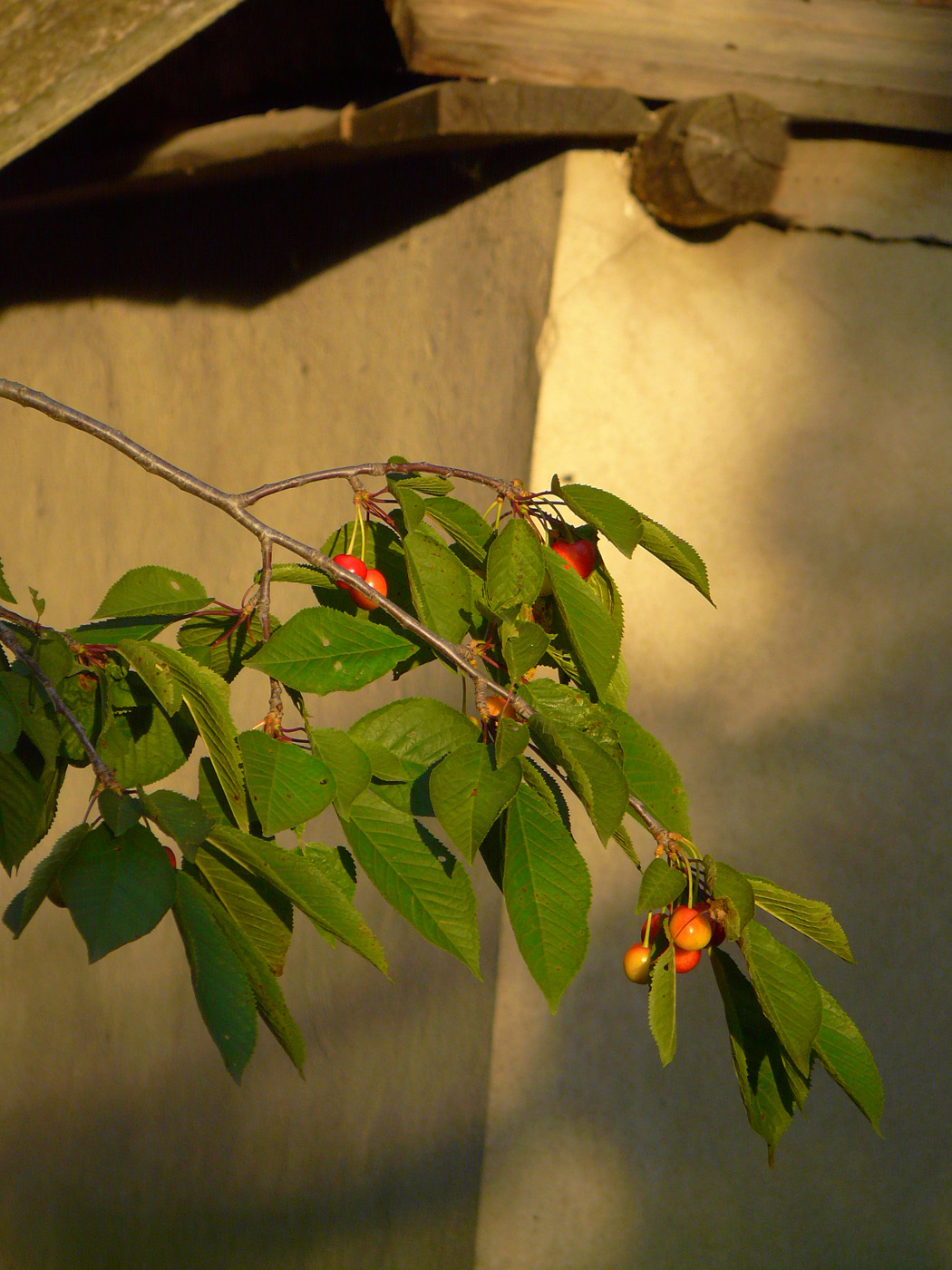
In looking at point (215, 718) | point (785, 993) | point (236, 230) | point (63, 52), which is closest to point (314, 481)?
point (215, 718)

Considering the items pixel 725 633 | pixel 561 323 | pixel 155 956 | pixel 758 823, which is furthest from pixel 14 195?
pixel 758 823

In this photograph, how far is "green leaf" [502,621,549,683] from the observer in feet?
2.26

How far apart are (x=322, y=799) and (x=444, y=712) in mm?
119

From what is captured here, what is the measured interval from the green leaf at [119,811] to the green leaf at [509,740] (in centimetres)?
20

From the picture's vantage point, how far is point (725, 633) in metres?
1.76

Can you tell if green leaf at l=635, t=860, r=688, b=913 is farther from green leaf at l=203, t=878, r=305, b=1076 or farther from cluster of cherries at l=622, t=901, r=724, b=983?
green leaf at l=203, t=878, r=305, b=1076

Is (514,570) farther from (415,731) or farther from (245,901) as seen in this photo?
(245,901)

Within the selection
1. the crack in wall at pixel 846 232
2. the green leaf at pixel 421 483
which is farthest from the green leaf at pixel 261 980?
the crack in wall at pixel 846 232

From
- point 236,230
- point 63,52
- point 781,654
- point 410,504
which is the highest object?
point 236,230

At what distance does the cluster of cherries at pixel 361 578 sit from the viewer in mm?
789

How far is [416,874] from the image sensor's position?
0.66m

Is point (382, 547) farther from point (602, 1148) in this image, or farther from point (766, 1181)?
point (766, 1181)

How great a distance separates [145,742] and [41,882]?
17cm

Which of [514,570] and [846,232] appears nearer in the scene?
[514,570]
